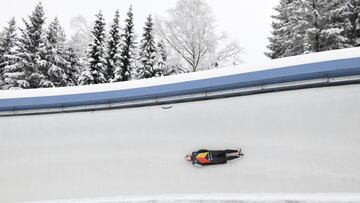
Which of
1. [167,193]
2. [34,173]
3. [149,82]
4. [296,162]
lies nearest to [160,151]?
[167,193]

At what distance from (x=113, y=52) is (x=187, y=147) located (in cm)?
1883

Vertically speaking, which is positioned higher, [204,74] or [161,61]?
[161,61]

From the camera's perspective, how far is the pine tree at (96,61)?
20609mm

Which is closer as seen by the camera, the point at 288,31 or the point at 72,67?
the point at 288,31

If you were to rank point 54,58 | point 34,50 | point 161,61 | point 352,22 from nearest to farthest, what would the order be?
point 352,22 < point 161,61 < point 54,58 < point 34,50

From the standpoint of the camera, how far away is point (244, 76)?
5223 millimetres

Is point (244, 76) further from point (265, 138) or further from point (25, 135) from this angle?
point (25, 135)

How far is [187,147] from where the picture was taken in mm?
5699

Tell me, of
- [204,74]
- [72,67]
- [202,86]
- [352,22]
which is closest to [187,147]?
[202,86]

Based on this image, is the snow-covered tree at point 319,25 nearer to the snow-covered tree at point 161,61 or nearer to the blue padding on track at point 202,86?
the snow-covered tree at point 161,61

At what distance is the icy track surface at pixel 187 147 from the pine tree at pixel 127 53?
1521 cm

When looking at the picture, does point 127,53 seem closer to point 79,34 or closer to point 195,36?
point 195,36

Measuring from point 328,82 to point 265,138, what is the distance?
55.1 inches

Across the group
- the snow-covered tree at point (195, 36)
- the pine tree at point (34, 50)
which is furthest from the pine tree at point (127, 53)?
the pine tree at point (34, 50)
